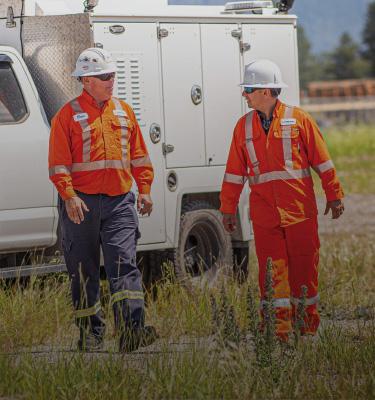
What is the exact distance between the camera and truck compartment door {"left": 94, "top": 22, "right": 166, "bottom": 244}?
10.2m

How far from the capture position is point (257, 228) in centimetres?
896

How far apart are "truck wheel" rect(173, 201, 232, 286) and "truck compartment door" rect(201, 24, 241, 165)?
0.41 metres

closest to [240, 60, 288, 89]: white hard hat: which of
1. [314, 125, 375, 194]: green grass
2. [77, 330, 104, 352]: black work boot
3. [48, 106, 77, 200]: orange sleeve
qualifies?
[48, 106, 77, 200]: orange sleeve

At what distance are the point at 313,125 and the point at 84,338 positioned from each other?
1921mm

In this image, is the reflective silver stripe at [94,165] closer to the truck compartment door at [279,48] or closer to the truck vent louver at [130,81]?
the truck vent louver at [130,81]

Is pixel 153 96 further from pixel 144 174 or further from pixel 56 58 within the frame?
pixel 144 174

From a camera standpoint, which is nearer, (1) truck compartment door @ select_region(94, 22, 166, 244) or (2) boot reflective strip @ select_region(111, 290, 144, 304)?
(2) boot reflective strip @ select_region(111, 290, 144, 304)

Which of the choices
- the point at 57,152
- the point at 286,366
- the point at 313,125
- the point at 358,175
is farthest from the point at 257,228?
the point at 358,175

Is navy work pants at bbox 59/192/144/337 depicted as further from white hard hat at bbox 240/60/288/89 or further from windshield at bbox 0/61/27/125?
windshield at bbox 0/61/27/125

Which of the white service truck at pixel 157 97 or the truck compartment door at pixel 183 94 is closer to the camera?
the white service truck at pixel 157 97

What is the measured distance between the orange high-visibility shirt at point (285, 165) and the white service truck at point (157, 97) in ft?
4.96

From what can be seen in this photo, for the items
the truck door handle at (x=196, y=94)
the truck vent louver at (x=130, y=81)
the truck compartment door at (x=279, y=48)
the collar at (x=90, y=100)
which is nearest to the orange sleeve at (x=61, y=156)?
the collar at (x=90, y=100)

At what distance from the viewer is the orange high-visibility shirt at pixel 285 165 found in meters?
8.84

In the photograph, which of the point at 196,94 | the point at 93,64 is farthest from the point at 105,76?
the point at 196,94
